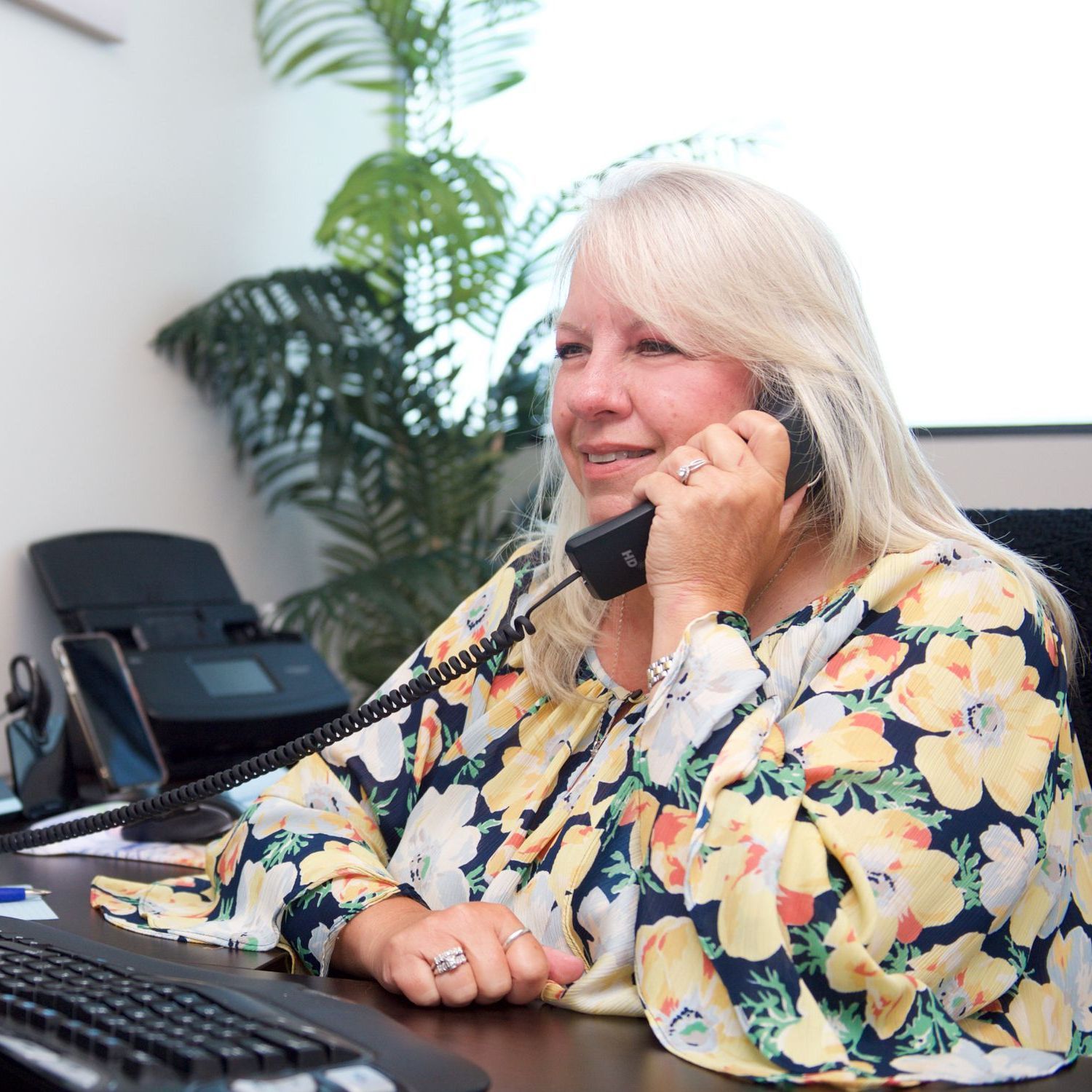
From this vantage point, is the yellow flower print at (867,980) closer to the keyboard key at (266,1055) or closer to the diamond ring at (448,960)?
the diamond ring at (448,960)

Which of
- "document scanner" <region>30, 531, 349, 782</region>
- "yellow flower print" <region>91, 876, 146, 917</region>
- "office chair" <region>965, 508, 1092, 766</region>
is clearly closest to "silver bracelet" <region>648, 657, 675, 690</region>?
"office chair" <region>965, 508, 1092, 766</region>

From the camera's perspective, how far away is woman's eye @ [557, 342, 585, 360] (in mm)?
1231

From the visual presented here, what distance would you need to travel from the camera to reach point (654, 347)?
3.81ft

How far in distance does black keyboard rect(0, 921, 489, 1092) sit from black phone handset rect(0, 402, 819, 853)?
0.44 meters

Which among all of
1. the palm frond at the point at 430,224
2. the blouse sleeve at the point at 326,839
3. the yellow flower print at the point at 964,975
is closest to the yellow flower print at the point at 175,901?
the blouse sleeve at the point at 326,839

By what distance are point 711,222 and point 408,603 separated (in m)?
1.43

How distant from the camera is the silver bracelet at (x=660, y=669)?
0.97 metres

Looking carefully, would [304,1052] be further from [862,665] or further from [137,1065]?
[862,665]

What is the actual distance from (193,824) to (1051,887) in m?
0.95

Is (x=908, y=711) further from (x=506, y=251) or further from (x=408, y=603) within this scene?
(x=506, y=251)

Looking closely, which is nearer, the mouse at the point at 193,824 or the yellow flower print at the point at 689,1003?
the yellow flower print at the point at 689,1003

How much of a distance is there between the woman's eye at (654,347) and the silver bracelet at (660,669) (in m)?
0.32

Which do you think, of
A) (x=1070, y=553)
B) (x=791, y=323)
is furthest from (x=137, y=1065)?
(x=1070, y=553)

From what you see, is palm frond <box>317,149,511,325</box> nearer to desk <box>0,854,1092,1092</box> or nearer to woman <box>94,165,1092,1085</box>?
woman <box>94,165,1092,1085</box>
